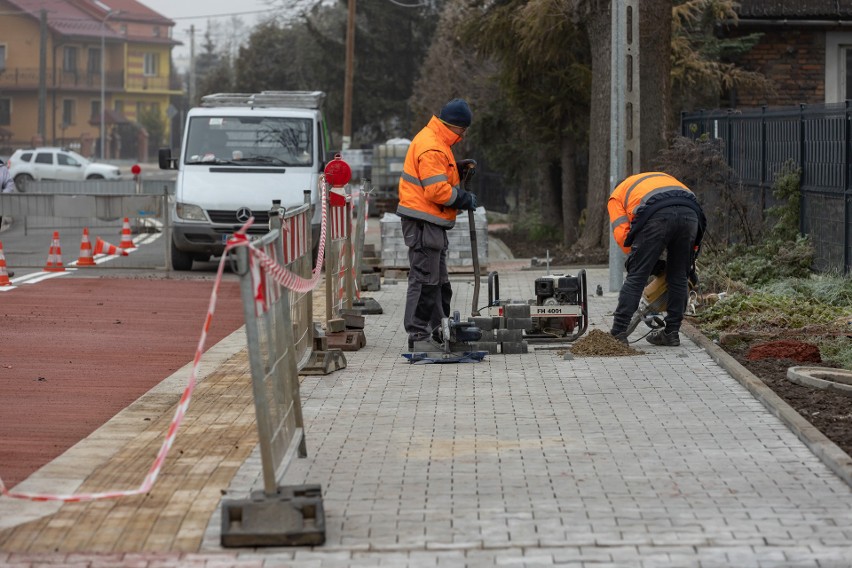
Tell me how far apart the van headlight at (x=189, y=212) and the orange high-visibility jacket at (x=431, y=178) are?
9.33 metres

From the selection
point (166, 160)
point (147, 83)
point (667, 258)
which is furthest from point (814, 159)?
point (147, 83)

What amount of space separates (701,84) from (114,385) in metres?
17.1

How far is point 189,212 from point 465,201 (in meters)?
9.92

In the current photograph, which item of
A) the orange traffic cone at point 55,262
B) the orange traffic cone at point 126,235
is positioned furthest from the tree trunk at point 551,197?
the orange traffic cone at point 55,262

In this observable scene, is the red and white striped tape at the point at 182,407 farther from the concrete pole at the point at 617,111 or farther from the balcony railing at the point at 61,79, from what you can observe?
the balcony railing at the point at 61,79

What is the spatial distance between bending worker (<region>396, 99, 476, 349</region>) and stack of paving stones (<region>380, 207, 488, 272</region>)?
7.91 metres

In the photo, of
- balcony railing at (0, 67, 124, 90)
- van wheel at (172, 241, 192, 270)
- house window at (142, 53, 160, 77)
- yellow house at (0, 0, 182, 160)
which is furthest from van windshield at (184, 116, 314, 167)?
house window at (142, 53, 160, 77)

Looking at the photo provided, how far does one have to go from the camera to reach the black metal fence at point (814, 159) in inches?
582

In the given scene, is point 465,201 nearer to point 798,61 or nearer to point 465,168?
point 465,168

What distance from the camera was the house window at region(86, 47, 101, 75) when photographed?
326 feet

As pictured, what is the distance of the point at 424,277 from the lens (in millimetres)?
11672

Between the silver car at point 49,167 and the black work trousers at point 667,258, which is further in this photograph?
the silver car at point 49,167

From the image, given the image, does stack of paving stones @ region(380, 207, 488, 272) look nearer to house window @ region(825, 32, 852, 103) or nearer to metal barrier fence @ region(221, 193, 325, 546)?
house window @ region(825, 32, 852, 103)

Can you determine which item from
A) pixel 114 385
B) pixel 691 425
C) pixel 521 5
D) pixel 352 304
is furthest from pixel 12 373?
pixel 521 5
